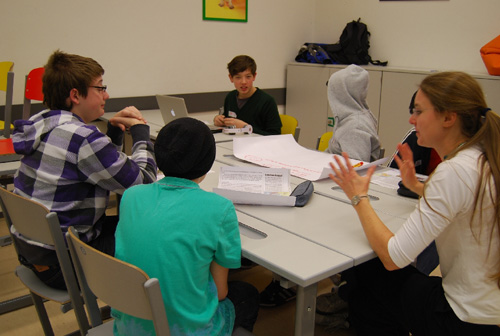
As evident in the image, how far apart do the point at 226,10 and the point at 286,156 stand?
251 centimetres

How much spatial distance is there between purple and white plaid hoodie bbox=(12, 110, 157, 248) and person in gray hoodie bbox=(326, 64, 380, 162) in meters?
1.14

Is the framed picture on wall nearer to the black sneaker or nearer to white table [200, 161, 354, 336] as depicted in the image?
the black sneaker

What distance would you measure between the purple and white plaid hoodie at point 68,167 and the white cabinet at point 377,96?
2.46 metres

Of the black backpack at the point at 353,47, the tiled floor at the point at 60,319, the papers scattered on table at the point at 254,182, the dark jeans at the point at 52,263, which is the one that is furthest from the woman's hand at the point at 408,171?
the black backpack at the point at 353,47

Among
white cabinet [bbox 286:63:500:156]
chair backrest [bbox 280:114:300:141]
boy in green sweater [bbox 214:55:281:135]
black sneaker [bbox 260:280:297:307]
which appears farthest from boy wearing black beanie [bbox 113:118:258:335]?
white cabinet [bbox 286:63:500:156]

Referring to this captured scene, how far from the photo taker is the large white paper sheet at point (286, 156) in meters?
1.99

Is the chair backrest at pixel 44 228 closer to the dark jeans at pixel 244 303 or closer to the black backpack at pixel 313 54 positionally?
the dark jeans at pixel 244 303

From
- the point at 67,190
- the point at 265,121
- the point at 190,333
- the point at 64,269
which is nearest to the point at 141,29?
the point at 265,121

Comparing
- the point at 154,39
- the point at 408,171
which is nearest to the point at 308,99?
the point at 154,39

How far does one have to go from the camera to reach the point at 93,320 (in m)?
1.33

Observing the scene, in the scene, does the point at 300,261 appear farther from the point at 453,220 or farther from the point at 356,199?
the point at 453,220

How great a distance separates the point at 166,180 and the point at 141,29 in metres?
2.95

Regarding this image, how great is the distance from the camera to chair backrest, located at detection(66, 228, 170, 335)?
961 mm

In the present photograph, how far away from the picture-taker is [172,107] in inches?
111
